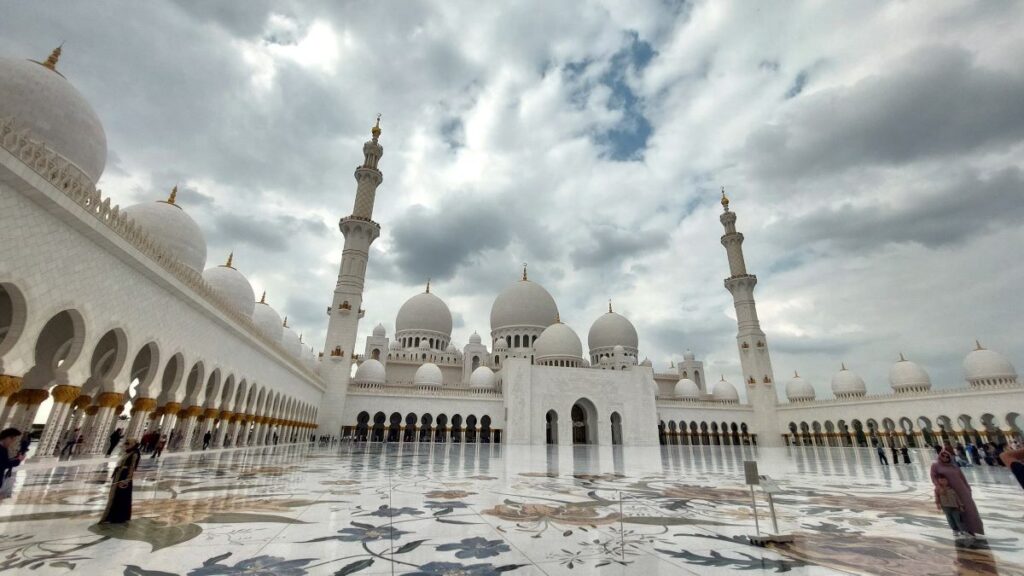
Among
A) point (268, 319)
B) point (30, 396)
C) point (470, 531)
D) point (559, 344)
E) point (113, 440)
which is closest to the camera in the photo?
point (470, 531)

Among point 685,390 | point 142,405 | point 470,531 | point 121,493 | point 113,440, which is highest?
point 685,390

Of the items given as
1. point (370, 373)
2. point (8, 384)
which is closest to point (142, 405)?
point (8, 384)

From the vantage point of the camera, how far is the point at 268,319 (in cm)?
2427

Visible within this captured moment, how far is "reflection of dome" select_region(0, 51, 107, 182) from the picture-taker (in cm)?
888

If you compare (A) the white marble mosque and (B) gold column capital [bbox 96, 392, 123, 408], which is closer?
(A) the white marble mosque

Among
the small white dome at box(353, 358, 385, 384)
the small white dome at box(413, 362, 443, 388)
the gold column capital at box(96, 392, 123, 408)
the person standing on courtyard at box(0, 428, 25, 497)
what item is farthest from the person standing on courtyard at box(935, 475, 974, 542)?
the small white dome at box(353, 358, 385, 384)

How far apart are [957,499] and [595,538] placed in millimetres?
3256

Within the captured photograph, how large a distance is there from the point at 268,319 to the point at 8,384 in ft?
60.7

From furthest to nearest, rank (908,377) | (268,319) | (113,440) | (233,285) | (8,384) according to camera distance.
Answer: (908,377) → (268,319) → (233,285) → (113,440) → (8,384)

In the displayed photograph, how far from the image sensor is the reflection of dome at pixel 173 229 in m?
13.4

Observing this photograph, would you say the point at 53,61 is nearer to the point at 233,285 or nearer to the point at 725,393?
the point at 233,285

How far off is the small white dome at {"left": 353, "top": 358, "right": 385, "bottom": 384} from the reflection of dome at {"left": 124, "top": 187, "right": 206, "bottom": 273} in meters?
17.0

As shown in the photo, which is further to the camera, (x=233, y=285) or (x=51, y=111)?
(x=233, y=285)

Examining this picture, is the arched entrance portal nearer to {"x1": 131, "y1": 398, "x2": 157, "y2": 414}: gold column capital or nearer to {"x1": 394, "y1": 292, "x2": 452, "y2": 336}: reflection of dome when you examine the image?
{"x1": 394, "y1": 292, "x2": 452, "y2": 336}: reflection of dome
